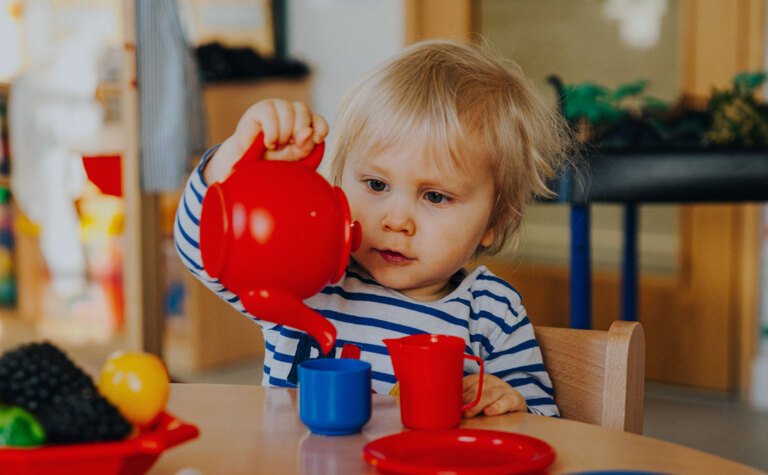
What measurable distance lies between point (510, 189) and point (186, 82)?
5.70 ft

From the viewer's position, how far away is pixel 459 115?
1.10 metres


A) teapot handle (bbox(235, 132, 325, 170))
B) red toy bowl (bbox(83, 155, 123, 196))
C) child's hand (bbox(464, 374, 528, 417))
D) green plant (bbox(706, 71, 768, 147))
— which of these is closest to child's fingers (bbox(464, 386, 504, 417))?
child's hand (bbox(464, 374, 528, 417))

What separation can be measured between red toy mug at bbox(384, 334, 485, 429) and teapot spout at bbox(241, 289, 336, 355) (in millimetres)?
59

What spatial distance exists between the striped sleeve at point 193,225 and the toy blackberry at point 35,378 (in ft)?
1.21

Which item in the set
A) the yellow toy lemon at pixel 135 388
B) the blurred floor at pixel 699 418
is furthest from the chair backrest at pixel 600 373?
the blurred floor at pixel 699 418

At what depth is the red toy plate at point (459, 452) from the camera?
64 cm

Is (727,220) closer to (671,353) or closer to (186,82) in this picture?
(671,353)

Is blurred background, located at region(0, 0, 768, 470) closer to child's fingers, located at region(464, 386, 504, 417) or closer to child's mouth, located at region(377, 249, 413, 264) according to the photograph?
child's mouth, located at region(377, 249, 413, 264)

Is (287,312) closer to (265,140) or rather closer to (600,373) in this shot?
(265,140)

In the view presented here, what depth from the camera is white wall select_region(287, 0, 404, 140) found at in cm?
344

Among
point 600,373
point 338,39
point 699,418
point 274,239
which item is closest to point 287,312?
point 274,239

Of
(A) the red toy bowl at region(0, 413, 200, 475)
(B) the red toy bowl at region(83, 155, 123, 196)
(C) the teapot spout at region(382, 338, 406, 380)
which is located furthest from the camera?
(B) the red toy bowl at region(83, 155, 123, 196)

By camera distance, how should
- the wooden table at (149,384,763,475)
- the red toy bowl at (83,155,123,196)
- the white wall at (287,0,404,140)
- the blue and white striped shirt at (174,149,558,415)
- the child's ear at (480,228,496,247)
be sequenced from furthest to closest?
1. the white wall at (287,0,404,140)
2. the red toy bowl at (83,155,123,196)
3. the child's ear at (480,228,496,247)
4. the blue and white striped shirt at (174,149,558,415)
5. the wooden table at (149,384,763,475)

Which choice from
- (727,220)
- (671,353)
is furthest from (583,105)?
(671,353)
